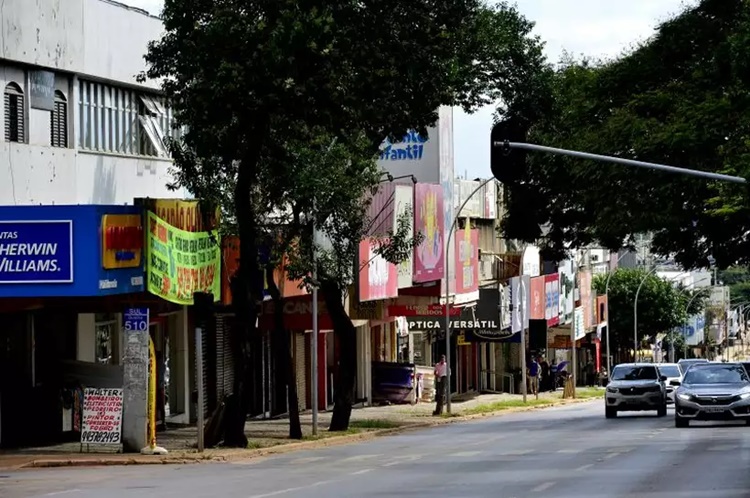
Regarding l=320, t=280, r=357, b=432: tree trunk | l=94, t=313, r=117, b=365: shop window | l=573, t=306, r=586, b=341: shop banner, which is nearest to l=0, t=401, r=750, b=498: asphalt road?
l=320, t=280, r=357, b=432: tree trunk

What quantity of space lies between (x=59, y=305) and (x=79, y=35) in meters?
5.74

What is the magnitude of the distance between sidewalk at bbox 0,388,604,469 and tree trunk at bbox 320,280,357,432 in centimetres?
44

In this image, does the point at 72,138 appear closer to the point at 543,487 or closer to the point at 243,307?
the point at 243,307

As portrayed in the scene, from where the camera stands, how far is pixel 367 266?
50469mm

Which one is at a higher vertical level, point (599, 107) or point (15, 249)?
point (599, 107)

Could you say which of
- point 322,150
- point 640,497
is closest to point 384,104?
point 322,150

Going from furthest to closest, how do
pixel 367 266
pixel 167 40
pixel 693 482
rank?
pixel 367 266 → pixel 167 40 → pixel 693 482

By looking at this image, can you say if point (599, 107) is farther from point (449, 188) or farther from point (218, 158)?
point (449, 188)

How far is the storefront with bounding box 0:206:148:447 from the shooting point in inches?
1185

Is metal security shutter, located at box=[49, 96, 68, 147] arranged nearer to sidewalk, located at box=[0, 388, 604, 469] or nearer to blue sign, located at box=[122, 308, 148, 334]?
blue sign, located at box=[122, 308, 148, 334]

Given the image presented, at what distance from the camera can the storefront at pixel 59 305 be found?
30.1 metres

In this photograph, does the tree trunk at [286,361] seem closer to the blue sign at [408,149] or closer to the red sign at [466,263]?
the red sign at [466,263]

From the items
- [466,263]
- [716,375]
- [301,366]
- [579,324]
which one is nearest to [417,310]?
[301,366]

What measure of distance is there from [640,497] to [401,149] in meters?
47.8
